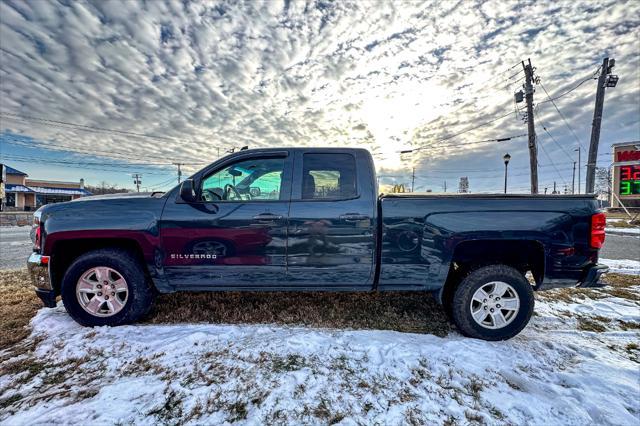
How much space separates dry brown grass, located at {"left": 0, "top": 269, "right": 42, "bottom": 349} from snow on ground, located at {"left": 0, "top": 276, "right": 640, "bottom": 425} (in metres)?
0.18

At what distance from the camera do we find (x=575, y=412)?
2029 mm

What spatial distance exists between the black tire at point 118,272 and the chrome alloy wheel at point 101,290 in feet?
0.12

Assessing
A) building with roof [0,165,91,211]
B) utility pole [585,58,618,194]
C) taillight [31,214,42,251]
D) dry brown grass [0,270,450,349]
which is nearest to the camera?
taillight [31,214,42,251]

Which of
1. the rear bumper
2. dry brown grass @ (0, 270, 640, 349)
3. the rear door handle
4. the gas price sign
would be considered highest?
the gas price sign

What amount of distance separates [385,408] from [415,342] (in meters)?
0.99

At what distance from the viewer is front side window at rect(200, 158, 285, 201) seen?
10.6ft

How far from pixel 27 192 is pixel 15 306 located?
51.1m

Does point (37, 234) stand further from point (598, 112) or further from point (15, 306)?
point (598, 112)

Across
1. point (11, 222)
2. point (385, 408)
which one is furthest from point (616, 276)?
point (11, 222)

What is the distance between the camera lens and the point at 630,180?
24.6 meters

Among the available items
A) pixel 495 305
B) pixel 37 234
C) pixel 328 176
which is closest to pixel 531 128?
pixel 495 305

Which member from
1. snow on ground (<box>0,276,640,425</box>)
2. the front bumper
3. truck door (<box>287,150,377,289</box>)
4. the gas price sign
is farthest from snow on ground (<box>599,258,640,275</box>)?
the gas price sign

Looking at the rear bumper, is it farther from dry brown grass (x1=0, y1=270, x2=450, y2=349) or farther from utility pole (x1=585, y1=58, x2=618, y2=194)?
utility pole (x1=585, y1=58, x2=618, y2=194)

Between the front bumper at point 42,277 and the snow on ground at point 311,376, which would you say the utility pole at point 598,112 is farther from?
the front bumper at point 42,277
